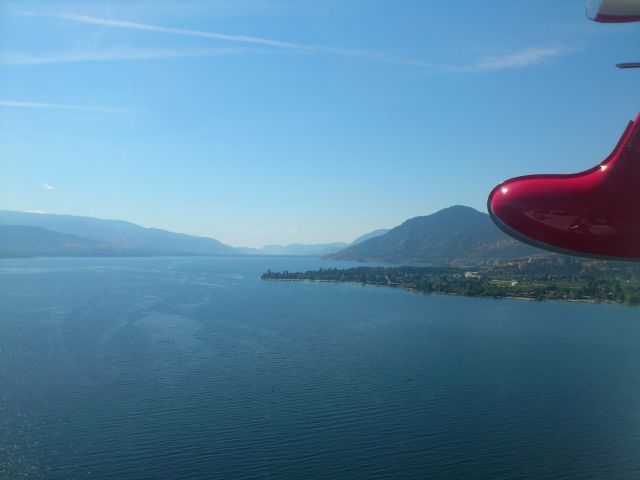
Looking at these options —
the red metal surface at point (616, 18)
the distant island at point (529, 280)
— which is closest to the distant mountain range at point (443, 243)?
the distant island at point (529, 280)

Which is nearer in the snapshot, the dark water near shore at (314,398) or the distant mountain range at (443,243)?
the dark water near shore at (314,398)

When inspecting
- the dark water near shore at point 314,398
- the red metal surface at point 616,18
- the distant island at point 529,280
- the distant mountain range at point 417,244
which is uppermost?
the distant mountain range at point 417,244

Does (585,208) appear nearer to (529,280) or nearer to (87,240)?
(529,280)

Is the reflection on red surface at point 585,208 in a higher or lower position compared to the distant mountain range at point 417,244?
lower

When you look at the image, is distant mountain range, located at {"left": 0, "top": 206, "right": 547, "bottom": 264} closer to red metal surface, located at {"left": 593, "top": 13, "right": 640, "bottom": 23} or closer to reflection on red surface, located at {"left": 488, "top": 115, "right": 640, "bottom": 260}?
reflection on red surface, located at {"left": 488, "top": 115, "right": 640, "bottom": 260}

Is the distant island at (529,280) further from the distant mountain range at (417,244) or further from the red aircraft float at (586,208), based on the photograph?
the red aircraft float at (586,208)

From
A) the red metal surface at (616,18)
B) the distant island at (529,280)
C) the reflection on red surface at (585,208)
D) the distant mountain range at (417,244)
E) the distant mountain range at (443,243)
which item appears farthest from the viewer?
the distant mountain range at (417,244)

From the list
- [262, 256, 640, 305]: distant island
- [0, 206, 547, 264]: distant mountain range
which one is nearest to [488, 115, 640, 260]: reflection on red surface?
[262, 256, 640, 305]: distant island

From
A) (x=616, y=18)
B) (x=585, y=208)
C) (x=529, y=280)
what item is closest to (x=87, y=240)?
(x=529, y=280)
